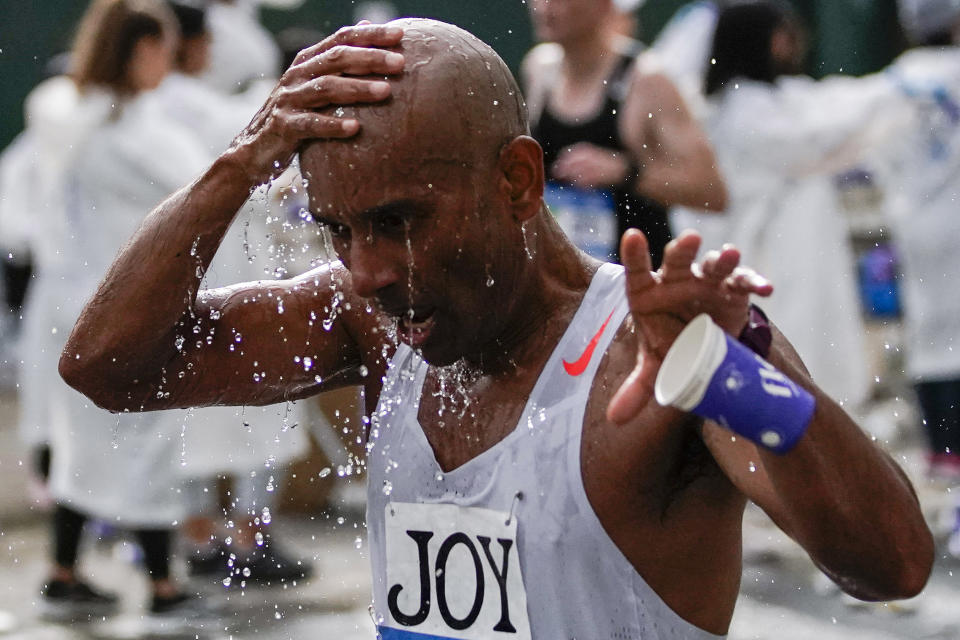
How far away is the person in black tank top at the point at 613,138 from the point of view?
4.82m

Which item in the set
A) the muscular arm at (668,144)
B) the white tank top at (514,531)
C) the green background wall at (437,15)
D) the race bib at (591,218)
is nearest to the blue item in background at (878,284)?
the green background wall at (437,15)

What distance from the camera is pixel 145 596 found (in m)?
6.21

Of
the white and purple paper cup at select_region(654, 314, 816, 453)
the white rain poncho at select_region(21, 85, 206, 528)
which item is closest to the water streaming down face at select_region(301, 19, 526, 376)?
the white and purple paper cup at select_region(654, 314, 816, 453)

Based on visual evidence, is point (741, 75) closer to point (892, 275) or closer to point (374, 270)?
point (374, 270)

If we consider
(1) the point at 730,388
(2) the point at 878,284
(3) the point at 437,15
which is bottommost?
(2) the point at 878,284

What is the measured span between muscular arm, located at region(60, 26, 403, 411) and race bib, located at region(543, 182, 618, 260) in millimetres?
2291

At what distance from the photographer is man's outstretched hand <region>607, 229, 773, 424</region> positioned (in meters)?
1.74

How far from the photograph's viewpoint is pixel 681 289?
5.77 ft

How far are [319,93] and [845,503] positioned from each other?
98cm

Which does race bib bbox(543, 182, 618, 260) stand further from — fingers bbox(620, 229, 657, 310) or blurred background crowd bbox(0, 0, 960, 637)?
fingers bbox(620, 229, 657, 310)

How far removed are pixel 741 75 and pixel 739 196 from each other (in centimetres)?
65

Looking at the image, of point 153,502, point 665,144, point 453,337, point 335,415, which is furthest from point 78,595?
point 453,337

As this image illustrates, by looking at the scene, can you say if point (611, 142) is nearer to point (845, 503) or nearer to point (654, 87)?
point (654, 87)

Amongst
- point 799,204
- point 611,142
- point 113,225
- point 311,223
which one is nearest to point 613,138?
point 611,142
